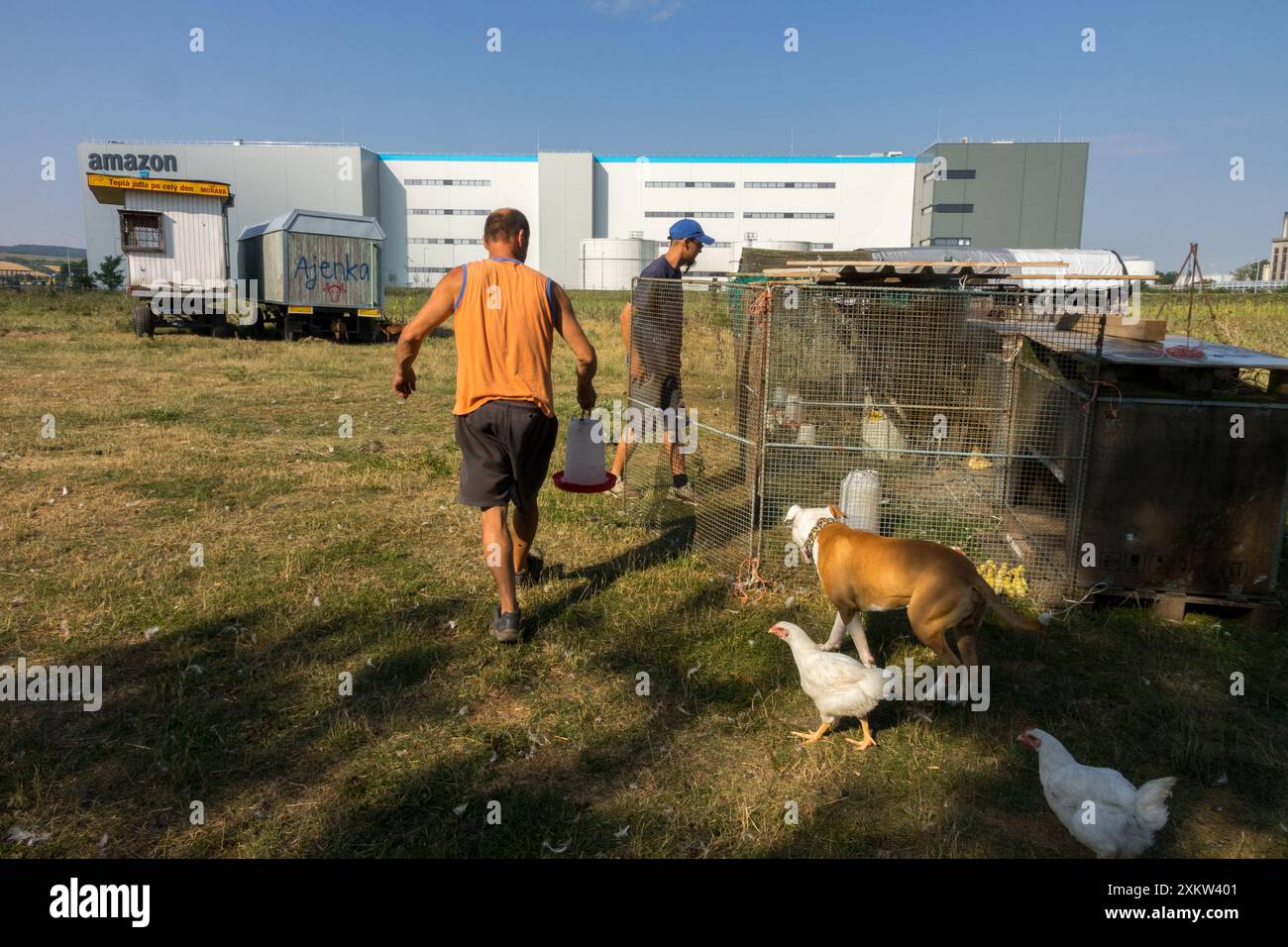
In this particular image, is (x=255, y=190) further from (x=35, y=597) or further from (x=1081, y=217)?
(x=35, y=597)

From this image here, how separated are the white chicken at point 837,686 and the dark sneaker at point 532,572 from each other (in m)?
1.95

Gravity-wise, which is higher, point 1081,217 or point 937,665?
point 1081,217

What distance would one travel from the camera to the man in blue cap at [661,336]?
618 centimetres

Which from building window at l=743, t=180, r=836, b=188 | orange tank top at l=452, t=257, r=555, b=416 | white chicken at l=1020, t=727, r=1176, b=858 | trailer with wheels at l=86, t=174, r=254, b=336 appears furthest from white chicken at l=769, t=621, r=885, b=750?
building window at l=743, t=180, r=836, b=188

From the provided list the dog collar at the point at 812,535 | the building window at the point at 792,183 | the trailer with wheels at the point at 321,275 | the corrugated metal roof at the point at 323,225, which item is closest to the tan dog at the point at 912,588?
the dog collar at the point at 812,535

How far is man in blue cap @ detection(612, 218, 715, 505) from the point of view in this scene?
20.3 ft

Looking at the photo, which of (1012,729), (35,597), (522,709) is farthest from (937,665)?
(35,597)

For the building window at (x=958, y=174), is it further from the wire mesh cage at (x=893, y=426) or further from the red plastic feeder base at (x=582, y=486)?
the red plastic feeder base at (x=582, y=486)

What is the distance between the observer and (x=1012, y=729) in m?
3.56

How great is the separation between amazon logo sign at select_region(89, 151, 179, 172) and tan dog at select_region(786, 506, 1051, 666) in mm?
68146

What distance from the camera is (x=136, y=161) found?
2302 inches

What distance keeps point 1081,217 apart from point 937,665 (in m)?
65.1

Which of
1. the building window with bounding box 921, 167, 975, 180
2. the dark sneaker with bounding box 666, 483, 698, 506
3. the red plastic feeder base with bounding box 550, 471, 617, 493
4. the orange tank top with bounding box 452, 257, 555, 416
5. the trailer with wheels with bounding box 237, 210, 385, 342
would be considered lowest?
the dark sneaker with bounding box 666, 483, 698, 506

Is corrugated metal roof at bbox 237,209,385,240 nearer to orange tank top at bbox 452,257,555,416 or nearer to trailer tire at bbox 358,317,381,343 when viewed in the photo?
trailer tire at bbox 358,317,381,343
